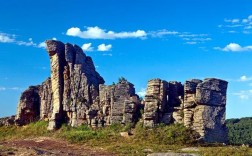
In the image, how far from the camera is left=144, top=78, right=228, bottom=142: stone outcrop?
38.3 metres

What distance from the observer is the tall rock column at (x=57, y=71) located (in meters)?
49.4

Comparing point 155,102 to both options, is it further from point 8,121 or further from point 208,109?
point 8,121

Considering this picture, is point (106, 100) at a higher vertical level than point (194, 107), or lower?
higher

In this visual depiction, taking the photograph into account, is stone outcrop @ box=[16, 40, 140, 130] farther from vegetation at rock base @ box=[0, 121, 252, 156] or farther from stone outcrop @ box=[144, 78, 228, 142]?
stone outcrop @ box=[144, 78, 228, 142]

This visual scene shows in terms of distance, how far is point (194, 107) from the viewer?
3941 cm

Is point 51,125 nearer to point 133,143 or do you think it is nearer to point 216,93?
point 133,143

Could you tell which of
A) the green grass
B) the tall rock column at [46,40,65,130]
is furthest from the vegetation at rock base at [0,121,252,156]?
the tall rock column at [46,40,65,130]

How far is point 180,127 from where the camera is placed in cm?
3866

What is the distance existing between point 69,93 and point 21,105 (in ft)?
29.1

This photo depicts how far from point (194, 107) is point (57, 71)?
18.4 meters

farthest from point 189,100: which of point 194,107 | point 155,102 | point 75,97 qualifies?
point 75,97

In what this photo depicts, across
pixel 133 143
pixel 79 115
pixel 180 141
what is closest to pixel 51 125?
pixel 79 115

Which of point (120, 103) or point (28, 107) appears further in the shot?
point (28, 107)

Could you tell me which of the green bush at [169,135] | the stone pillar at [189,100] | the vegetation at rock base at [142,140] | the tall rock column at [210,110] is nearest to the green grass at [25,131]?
the vegetation at rock base at [142,140]
